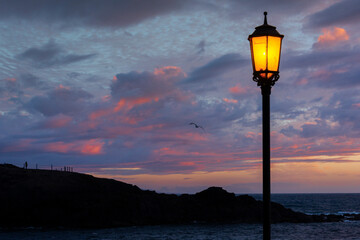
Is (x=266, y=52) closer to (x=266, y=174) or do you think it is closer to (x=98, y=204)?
(x=266, y=174)

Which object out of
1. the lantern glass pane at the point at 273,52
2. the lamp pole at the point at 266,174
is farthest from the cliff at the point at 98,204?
the lantern glass pane at the point at 273,52

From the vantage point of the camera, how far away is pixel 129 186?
70562mm

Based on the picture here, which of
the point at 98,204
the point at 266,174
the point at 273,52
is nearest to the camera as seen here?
the point at 266,174

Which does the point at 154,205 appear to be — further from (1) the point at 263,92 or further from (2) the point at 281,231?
(1) the point at 263,92

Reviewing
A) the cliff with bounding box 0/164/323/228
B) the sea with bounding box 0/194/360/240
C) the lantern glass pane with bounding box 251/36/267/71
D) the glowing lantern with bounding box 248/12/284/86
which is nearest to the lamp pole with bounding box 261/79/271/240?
the glowing lantern with bounding box 248/12/284/86

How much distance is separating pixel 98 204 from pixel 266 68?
5790 centimetres

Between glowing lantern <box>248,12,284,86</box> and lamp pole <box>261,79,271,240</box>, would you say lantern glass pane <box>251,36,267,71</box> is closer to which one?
glowing lantern <box>248,12,284,86</box>

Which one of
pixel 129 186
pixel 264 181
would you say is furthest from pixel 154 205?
pixel 264 181

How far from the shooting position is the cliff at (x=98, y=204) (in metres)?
59.9

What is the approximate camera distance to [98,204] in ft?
204

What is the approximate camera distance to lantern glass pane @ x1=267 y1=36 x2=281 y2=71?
24.4 feet

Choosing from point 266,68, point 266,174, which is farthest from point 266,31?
point 266,174

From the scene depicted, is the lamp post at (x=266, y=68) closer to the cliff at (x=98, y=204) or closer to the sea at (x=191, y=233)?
the sea at (x=191, y=233)

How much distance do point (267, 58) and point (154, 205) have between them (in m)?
60.6
